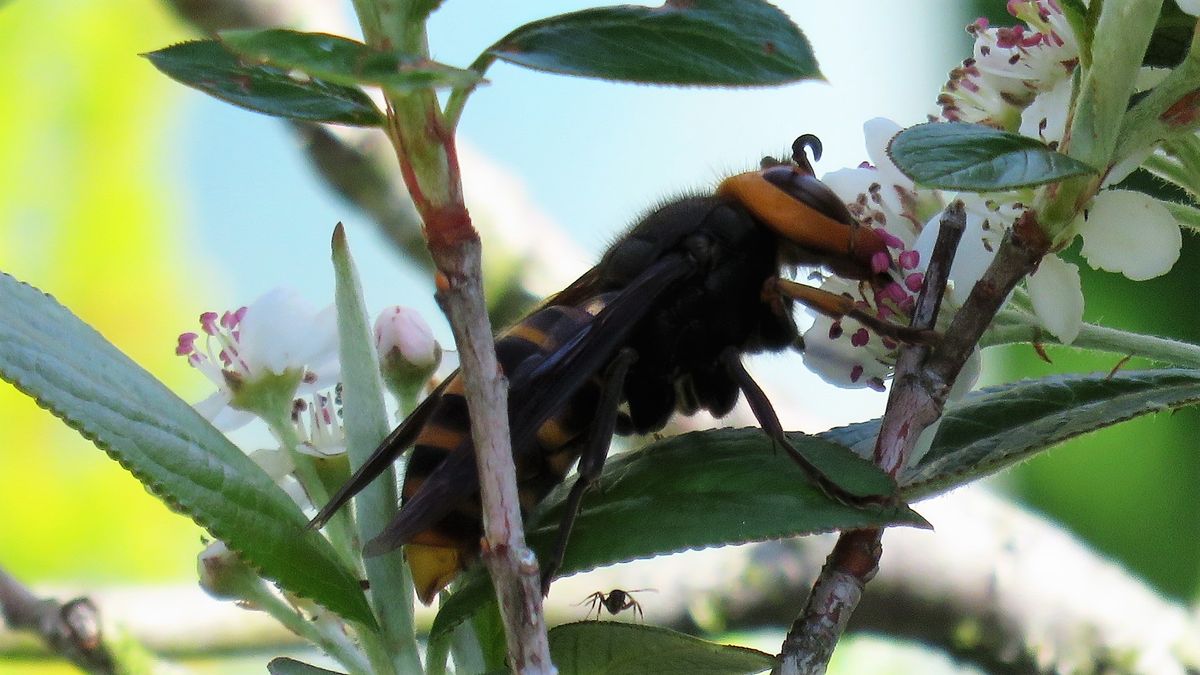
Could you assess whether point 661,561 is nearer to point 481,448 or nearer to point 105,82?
point 481,448

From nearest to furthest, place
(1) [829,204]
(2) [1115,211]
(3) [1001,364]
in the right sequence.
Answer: (2) [1115,211] → (1) [829,204] → (3) [1001,364]

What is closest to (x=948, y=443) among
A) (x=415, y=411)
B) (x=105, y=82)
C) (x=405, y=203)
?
(x=415, y=411)

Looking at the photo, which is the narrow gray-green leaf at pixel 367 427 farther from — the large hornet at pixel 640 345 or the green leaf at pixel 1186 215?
the green leaf at pixel 1186 215

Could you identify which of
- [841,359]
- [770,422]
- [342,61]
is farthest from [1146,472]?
[342,61]

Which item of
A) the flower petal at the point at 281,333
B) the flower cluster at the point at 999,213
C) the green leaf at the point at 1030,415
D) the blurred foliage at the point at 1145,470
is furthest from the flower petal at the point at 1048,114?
the blurred foliage at the point at 1145,470

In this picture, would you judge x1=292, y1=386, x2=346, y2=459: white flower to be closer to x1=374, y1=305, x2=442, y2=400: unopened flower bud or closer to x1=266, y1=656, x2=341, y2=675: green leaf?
x1=374, y1=305, x2=442, y2=400: unopened flower bud

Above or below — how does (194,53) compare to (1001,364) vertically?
below
